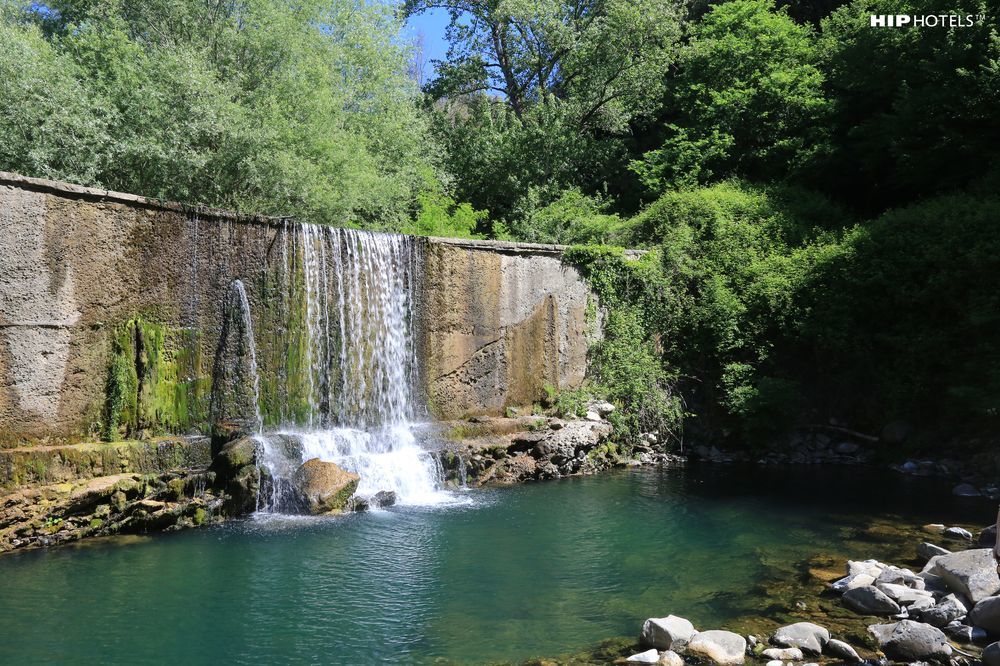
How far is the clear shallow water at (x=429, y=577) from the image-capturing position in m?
6.13

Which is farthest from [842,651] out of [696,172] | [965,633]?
[696,172]

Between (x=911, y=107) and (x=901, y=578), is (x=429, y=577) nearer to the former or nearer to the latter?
(x=901, y=578)

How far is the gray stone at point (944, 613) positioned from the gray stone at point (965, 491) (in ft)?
17.4

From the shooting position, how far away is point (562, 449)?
12484 millimetres

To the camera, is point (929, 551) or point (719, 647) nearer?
point (719, 647)

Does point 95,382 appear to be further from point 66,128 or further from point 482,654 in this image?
point 482,654

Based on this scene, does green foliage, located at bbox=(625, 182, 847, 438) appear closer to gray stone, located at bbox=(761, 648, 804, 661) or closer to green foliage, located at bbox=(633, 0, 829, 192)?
green foliage, located at bbox=(633, 0, 829, 192)

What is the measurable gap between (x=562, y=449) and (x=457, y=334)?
254cm

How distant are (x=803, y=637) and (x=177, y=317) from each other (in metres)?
8.04

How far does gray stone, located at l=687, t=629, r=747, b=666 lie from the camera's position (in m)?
5.75

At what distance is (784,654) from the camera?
5824 mm

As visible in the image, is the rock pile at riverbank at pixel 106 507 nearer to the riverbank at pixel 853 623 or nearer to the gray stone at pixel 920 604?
the riverbank at pixel 853 623

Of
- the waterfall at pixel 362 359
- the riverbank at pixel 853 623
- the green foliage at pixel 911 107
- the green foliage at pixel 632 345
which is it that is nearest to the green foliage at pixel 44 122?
Result: the waterfall at pixel 362 359

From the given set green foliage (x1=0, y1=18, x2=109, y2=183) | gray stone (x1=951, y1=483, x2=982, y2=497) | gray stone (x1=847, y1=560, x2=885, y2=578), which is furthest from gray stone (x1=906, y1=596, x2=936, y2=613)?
green foliage (x1=0, y1=18, x2=109, y2=183)
